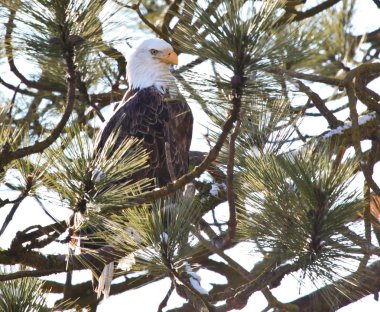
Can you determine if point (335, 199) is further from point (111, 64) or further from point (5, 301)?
point (111, 64)

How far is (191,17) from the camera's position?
8.18 ft

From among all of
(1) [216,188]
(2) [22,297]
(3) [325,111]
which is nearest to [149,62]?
(1) [216,188]

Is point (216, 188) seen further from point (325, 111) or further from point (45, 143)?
point (45, 143)

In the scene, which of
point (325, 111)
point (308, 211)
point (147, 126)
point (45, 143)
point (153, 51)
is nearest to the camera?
point (308, 211)

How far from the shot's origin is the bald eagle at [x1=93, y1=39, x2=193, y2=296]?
14.9ft

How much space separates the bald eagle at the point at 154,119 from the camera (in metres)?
4.53

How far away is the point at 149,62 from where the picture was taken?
488cm

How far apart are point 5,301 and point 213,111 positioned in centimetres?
107

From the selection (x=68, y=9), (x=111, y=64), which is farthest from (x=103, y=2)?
(x=111, y=64)

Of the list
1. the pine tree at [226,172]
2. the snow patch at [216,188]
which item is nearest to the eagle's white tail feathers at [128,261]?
the pine tree at [226,172]

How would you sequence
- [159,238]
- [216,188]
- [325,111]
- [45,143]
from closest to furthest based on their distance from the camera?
[159,238], [45,143], [325,111], [216,188]

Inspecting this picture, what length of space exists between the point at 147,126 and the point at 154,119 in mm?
65

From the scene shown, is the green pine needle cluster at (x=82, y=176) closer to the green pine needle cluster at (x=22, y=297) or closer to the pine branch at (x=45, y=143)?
the pine branch at (x=45, y=143)

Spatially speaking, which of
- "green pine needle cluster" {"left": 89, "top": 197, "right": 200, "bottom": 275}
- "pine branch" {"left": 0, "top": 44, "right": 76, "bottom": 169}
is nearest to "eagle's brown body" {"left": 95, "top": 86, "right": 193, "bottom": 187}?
"pine branch" {"left": 0, "top": 44, "right": 76, "bottom": 169}
